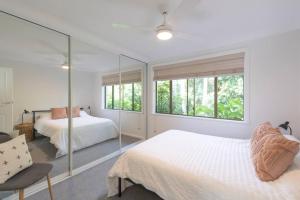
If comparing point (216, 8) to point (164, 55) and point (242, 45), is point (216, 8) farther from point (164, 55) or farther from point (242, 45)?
point (164, 55)

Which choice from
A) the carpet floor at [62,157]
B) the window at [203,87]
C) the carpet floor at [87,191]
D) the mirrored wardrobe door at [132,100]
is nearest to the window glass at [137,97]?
the mirrored wardrobe door at [132,100]

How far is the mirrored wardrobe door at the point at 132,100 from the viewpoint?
351cm

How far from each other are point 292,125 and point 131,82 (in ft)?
10.3

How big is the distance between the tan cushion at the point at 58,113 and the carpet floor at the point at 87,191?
0.97 meters

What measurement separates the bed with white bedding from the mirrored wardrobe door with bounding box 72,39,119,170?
1249 millimetres

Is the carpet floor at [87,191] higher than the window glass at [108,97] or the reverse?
the reverse

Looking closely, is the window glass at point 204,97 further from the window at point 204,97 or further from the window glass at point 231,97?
the window glass at point 231,97

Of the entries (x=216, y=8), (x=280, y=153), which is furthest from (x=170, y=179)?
(x=216, y=8)

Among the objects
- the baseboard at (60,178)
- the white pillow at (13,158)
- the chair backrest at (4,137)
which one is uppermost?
the chair backrest at (4,137)

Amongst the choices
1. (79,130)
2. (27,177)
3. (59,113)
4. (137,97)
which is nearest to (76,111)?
(59,113)

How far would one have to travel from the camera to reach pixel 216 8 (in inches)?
71.0

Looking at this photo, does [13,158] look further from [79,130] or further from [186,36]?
[186,36]

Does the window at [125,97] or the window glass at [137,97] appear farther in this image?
the window glass at [137,97]

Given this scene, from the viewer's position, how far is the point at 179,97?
377cm
